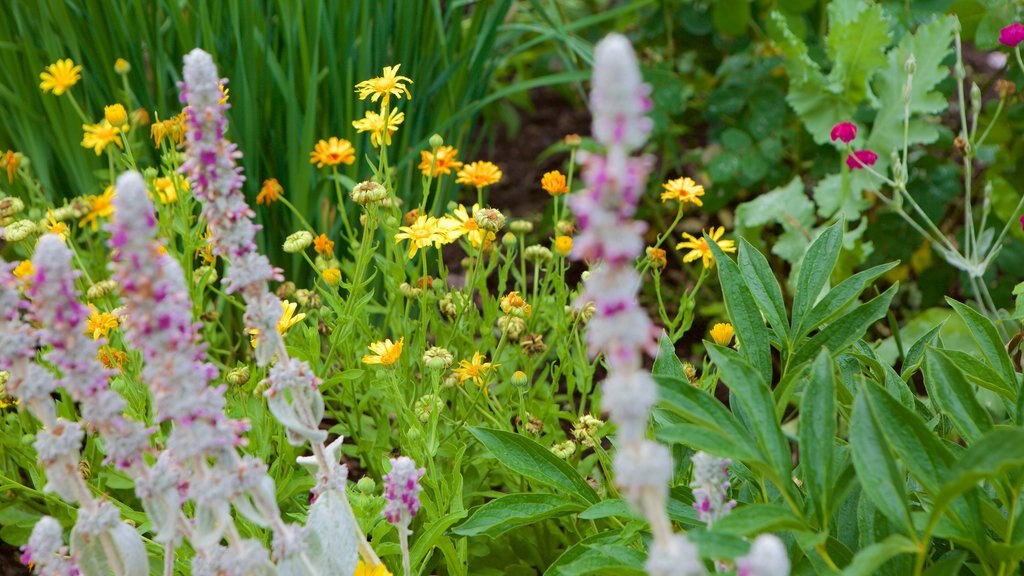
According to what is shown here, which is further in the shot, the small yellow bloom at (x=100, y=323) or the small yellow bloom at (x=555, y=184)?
the small yellow bloom at (x=555, y=184)

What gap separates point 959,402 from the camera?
112cm

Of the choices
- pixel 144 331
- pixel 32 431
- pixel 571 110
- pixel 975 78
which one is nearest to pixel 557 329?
pixel 32 431

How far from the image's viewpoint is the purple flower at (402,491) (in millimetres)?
1083

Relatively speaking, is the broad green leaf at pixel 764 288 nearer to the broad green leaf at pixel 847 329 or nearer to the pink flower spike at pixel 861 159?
the broad green leaf at pixel 847 329

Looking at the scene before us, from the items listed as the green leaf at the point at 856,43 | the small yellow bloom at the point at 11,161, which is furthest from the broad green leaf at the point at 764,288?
the small yellow bloom at the point at 11,161

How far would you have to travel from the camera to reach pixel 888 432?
1.02 m

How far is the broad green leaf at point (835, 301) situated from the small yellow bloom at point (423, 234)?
54cm

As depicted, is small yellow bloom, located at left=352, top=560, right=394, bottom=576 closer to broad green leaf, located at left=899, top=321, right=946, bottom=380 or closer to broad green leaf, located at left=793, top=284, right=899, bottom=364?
broad green leaf, located at left=793, top=284, right=899, bottom=364

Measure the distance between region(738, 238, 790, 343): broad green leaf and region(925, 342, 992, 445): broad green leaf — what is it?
24 cm

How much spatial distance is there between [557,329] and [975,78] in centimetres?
176

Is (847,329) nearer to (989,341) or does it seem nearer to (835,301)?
(835,301)

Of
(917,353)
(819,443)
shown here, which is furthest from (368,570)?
(917,353)

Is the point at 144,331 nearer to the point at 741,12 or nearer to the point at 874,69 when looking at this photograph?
the point at 874,69

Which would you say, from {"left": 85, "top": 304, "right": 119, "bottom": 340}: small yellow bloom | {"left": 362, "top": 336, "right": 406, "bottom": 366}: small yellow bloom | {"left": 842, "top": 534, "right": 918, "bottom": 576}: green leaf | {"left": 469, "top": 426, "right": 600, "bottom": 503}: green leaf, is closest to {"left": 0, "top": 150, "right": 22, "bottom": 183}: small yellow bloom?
{"left": 85, "top": 304, "right": 119, "bottom": 340}: small yellow bloom
